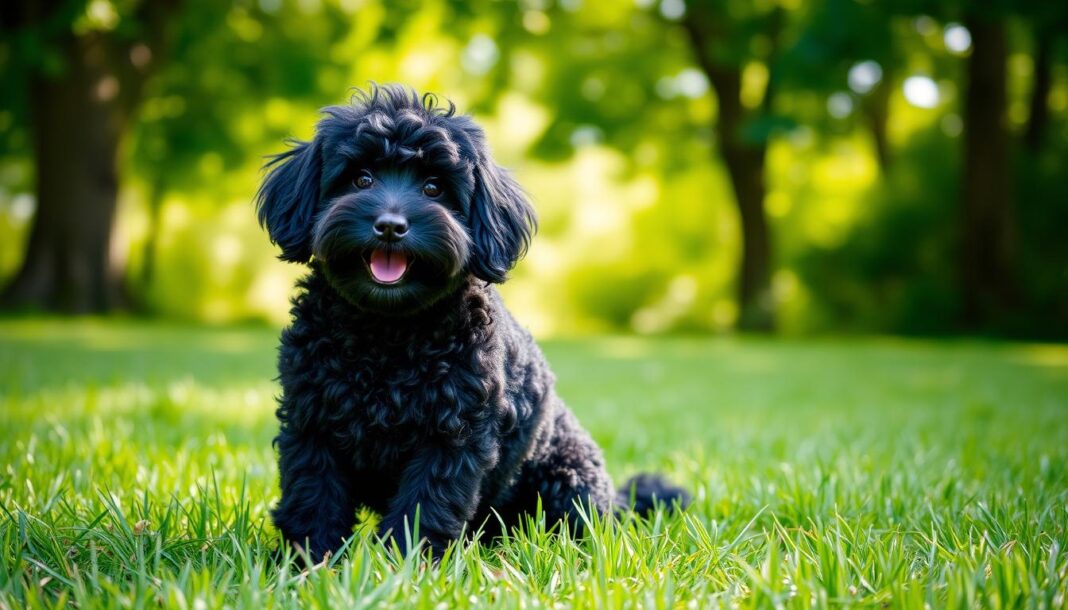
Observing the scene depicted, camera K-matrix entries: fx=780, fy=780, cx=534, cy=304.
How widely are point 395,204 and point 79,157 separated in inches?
634

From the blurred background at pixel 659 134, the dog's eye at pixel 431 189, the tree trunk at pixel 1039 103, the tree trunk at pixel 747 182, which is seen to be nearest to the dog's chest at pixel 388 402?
the dog's eye at pixel 431 189

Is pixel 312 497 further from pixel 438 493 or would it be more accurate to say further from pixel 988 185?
pixel 988 185

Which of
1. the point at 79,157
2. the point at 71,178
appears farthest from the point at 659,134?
the point at 71,178

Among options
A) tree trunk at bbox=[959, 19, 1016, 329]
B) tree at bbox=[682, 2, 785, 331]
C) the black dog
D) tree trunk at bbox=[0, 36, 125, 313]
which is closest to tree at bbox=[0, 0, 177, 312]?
tree trunk at bbox=[0, 36, 125, 313]

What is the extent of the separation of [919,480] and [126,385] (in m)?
5.73

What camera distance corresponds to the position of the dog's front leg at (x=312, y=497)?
2.45 metres

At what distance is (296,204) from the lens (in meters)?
2.75

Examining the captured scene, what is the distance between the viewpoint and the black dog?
2.45m

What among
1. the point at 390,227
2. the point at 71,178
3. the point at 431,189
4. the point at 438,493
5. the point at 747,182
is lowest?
the point at 438,493

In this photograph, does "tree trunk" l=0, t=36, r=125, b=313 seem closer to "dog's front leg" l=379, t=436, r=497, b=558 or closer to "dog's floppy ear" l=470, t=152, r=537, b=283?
"dog's floppy ear" l=470, t=152, r=537, b=283

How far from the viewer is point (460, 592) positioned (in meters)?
1.96

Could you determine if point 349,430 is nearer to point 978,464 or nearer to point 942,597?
point 942,597

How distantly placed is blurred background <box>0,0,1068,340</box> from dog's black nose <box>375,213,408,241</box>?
11637 mm

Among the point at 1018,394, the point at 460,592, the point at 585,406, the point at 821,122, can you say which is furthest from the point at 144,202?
the point at 460,592
